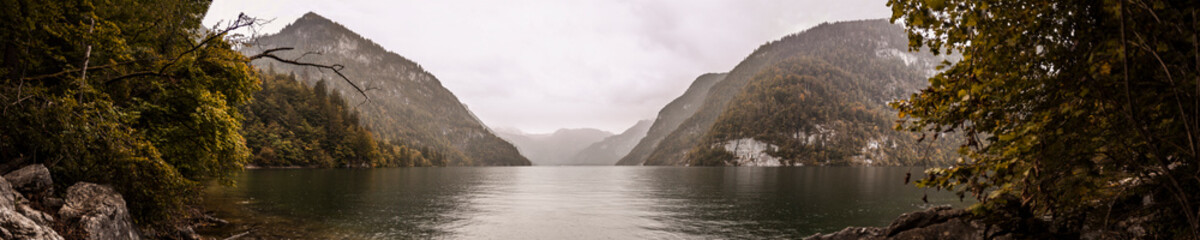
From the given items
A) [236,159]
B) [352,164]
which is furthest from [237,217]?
[352,164]

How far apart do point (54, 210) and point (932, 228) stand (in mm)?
20072

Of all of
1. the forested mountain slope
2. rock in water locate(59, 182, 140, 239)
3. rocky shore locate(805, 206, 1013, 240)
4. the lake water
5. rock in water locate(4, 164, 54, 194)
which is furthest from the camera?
the forested mountain slope

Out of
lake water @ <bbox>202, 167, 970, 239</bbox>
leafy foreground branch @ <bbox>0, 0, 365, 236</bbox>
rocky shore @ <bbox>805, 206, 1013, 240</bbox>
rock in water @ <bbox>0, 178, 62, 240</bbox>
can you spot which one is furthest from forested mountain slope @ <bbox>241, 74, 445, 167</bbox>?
rocky shore @ <bbox>805, 206, 1013, 240</bbox>

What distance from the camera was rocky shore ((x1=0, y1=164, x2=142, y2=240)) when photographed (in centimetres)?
761

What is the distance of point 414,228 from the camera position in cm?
2569

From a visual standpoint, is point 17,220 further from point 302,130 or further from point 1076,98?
point 302,130

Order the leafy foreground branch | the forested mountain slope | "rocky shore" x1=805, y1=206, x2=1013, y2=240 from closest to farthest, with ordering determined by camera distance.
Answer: the leafy foreground branch < "rocky shore" x1=805, y1=206, x2=1013, y2=240 < the forested mountain slope

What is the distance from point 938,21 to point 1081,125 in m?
1.97

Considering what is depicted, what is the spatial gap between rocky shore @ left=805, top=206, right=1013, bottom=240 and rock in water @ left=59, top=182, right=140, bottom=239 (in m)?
18.9

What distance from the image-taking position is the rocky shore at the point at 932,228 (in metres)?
10.9

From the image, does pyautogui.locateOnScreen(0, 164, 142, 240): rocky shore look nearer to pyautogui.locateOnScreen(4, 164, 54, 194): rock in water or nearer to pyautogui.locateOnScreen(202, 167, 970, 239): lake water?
pyautogui.locateOnScreen(4, 164, 54, 194): rock in water

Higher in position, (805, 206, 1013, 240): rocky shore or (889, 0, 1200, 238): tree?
(889, 0, 1200, 238): tree

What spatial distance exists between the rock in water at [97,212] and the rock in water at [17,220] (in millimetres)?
901

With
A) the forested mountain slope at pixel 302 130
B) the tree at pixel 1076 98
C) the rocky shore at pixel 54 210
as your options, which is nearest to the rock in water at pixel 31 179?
the rocky shore at pixel 54 210
